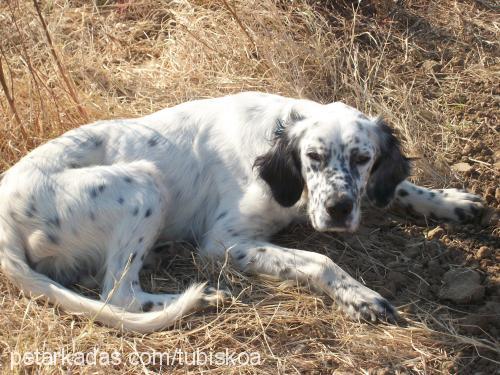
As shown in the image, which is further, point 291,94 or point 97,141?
point 291,94

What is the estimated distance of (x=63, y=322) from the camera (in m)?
3.59

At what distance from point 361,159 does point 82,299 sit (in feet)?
4.75

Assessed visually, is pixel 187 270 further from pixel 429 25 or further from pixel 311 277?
pixel 429 25

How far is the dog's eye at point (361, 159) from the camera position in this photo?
376cm

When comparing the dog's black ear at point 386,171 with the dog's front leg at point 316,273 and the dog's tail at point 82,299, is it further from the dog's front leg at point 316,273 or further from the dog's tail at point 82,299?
the dog's tail at point 82,299

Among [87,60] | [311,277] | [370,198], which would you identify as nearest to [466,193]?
[370,198]

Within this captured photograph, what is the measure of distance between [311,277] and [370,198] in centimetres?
59

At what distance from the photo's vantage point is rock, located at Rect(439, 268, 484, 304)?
12.1ft

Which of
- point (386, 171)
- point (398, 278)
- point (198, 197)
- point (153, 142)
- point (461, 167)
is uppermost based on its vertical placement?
point (153, 142)

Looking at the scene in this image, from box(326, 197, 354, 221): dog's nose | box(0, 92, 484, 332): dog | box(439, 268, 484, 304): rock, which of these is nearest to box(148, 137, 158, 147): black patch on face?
box(0, 92, 484, 332): dog

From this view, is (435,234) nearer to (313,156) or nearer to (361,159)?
(361,159)

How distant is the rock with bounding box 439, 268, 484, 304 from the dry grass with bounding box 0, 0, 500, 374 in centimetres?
5

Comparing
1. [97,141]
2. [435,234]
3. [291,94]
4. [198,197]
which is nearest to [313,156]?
[198,197]

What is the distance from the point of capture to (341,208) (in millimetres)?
3615
